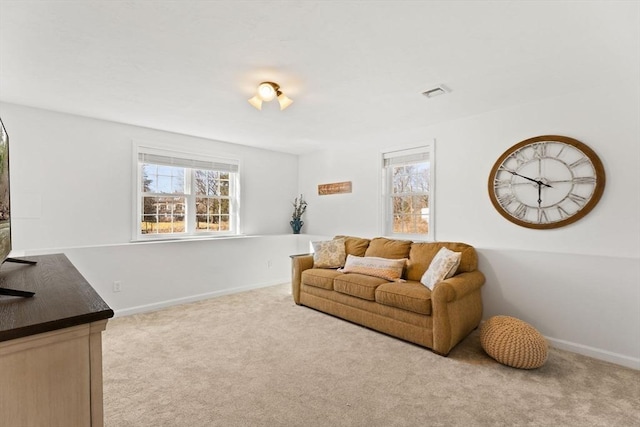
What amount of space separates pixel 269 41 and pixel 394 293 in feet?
7.88

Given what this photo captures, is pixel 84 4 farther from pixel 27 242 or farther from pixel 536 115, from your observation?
pixel 536 115

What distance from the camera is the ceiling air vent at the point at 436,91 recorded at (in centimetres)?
275

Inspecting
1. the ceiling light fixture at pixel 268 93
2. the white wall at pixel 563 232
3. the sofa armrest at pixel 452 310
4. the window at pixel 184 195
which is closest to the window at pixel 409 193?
the white wall at pixel 563 232

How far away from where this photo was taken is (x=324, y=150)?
530 centimetres

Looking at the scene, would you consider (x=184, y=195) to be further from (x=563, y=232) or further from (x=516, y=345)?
(x=563, y=232)

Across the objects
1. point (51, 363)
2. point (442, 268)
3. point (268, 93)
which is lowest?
point (442, 268)

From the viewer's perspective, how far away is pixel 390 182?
443 centimetres

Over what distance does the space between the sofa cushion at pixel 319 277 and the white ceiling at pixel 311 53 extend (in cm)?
192

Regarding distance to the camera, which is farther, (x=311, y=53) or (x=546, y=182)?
(x=546, y=182)

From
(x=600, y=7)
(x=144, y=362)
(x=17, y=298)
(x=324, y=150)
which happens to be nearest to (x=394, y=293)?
(x=144, y=362)

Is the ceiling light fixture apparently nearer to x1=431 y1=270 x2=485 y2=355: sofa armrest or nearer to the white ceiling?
the white ceiling

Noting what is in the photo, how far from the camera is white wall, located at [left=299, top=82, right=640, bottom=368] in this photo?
2.59 m

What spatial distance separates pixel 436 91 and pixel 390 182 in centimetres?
174

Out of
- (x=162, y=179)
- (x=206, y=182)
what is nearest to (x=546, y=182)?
(x=206, y=182)
